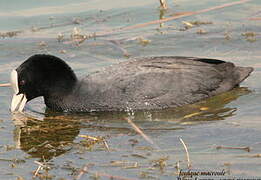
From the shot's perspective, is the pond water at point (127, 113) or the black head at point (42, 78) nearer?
the pond water at point (127, 113)

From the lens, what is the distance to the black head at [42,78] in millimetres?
7812

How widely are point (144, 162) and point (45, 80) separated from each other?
2.57 metres

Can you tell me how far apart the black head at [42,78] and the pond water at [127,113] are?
0.26m

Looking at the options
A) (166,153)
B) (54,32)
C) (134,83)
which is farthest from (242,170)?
(54,32)

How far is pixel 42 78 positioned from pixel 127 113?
1081 millimetres

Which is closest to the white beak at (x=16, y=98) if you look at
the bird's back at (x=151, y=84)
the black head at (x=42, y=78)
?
the black head at (x=42, y=78)

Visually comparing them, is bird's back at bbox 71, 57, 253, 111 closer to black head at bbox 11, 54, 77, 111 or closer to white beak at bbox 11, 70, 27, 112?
black head at bbox 11, 54, 77, 111

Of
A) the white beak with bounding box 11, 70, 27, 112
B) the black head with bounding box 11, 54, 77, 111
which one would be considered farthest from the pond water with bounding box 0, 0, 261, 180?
the black head with bounding box 11, 54, 77, 111

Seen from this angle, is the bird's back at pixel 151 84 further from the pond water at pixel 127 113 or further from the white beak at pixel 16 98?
the white beak at pixel 16 98

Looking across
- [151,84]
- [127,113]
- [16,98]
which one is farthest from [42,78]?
[151,84]

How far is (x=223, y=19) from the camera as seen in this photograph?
11.1m

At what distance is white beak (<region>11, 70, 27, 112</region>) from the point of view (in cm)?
778

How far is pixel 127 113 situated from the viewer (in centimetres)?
779

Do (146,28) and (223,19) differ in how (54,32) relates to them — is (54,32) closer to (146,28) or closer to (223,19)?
(146,28)
